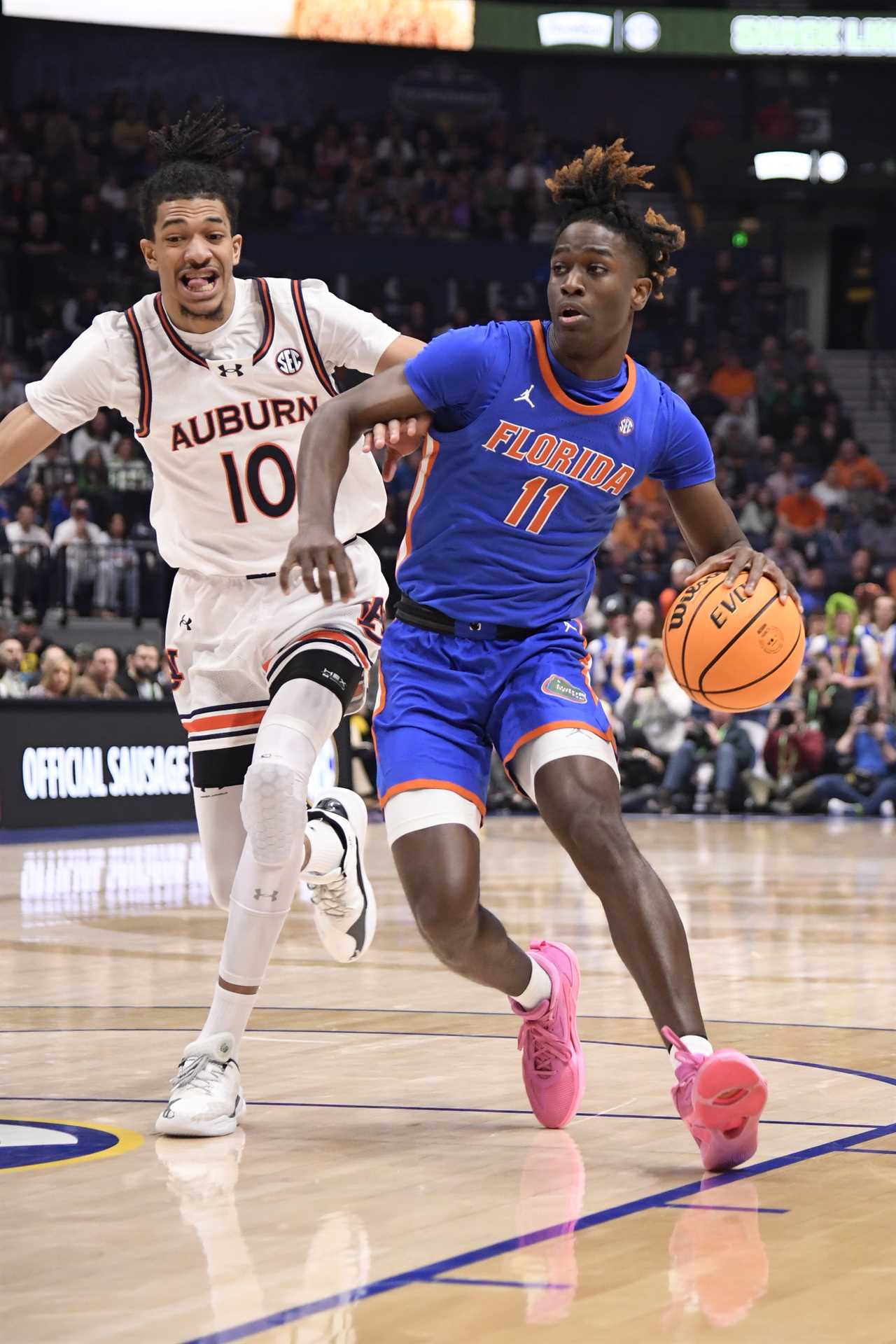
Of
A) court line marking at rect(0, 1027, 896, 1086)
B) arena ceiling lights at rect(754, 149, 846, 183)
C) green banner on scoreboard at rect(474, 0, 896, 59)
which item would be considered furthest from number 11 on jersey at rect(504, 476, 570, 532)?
Result: arena ceiling lights at rect(754, 149, 846, 183)

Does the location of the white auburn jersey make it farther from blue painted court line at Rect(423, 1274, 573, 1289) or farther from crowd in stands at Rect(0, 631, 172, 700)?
crowd in stands at Rect(0, 631, 172, 700)

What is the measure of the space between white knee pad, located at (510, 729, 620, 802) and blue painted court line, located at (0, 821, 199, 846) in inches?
391

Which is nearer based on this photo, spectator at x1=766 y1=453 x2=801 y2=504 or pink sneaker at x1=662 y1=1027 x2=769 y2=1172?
pink sneaker at x1=662 y1=1027 x2=769 y2=1172

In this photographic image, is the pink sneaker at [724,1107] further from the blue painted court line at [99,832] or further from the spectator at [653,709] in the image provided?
the spectator at [653,709]

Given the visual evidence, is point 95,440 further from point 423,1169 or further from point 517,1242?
point 517,1242

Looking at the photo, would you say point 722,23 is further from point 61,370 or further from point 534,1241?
point 534,1241

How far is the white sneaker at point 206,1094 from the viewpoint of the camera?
4.63 metres

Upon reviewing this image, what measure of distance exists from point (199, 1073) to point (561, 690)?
1263 mm

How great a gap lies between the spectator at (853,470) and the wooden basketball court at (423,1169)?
16838mm

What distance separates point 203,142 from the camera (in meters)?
5.41

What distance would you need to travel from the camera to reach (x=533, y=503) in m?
4.85

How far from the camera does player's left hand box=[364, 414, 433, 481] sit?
15.3ft

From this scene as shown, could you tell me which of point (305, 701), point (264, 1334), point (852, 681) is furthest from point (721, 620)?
point (852, 681)

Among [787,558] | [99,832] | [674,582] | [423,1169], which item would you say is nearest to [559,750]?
[423,1169]
